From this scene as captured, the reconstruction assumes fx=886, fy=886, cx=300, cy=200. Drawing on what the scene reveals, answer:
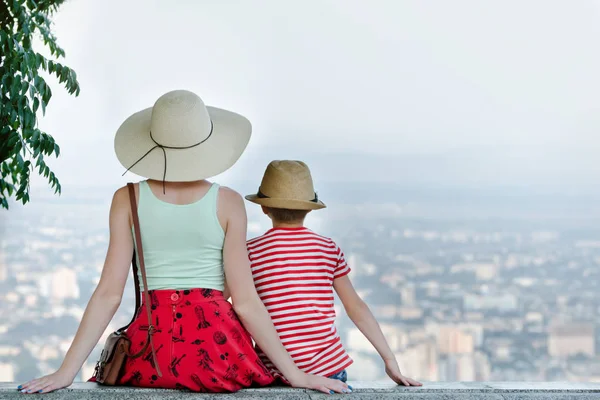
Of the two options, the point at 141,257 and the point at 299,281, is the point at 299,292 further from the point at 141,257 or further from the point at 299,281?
the point at 141,257

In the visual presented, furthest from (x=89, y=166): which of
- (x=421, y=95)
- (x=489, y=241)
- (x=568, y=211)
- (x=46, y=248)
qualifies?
(x=568, y=211)

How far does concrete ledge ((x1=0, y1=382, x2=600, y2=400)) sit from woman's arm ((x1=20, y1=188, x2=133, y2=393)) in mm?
98

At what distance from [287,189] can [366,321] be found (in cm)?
45

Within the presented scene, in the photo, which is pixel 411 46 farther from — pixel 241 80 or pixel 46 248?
pixel 46 248

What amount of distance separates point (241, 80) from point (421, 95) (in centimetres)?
94

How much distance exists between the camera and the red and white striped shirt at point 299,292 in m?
2.48

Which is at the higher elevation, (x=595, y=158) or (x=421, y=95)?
(x=421, y=95)

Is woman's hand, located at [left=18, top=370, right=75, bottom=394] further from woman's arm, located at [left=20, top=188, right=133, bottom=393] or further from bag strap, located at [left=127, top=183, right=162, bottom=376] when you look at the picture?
bag strap, located at [left=127, top=183, right=162, bottom=376]

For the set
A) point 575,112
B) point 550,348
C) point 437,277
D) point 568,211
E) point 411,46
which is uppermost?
point 411,46

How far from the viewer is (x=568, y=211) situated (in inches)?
185

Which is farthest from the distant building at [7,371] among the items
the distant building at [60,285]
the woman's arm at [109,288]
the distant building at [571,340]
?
the distant building at [571,340]

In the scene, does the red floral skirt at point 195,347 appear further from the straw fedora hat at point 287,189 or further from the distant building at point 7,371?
the distant building at point 7,371

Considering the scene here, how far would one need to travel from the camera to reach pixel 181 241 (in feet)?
7.31

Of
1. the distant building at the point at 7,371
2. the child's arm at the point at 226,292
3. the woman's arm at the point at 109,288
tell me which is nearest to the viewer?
the woman's arm at the point at 109,288
